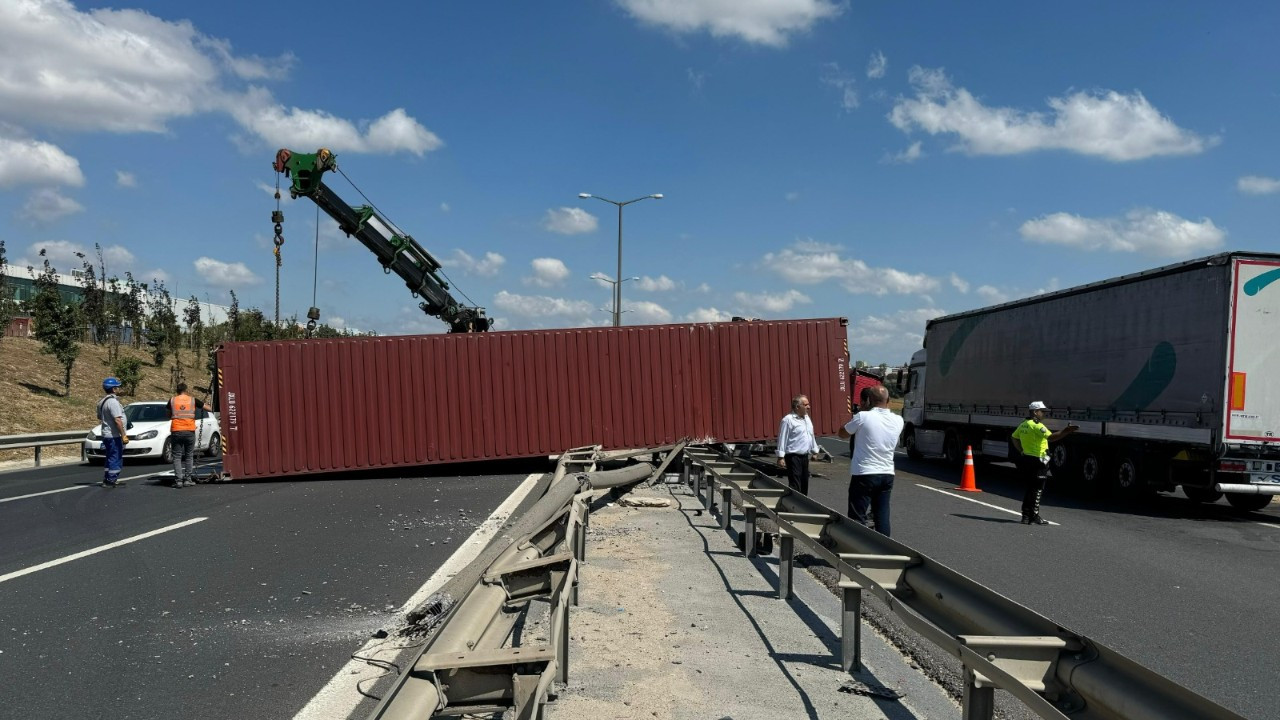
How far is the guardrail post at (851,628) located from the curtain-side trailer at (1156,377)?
10.5m

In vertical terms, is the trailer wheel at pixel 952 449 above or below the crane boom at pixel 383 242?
below

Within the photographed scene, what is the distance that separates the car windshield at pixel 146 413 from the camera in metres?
20.9

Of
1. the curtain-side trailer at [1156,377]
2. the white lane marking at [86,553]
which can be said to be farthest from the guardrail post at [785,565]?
the curtain-side trailer at [1156,377]

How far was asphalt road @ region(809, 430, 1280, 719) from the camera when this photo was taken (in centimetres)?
588

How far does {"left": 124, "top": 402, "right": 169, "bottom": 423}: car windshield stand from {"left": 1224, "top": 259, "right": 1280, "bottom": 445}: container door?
21121mm

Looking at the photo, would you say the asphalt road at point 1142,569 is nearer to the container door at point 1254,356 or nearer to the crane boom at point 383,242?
the container door at point 1254,356

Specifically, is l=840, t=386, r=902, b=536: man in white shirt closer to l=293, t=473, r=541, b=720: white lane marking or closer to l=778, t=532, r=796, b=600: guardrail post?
l=778, t=532, r=796, b=600: guardrail post

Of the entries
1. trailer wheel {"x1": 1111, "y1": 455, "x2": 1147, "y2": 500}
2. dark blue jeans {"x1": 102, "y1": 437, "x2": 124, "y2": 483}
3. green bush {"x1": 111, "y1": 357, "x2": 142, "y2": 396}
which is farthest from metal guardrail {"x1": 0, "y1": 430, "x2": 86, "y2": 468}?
trailer wheel {"x1": 1111, "y1": 455, "x2": 1147, "y2": 500}

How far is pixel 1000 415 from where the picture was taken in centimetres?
1942

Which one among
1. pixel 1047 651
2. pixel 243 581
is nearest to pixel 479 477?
pixel 243 581

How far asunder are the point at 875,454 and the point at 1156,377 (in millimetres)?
8638

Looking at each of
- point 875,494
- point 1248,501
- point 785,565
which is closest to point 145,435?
point 875,494

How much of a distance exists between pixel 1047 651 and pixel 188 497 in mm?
13743

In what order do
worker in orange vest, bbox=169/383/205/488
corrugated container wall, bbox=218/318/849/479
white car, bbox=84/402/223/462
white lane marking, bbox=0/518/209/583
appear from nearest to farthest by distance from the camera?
white lane marking, bbox=0/518/209/583
worker in orange vest, bbox=169/383/205/488
corrugated container wall, bbox=218/318/849/479
white car, bbox=84/402/223/462
